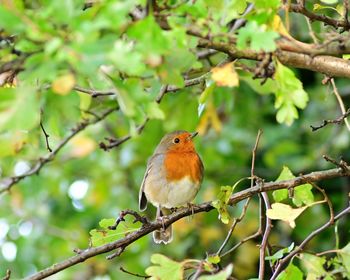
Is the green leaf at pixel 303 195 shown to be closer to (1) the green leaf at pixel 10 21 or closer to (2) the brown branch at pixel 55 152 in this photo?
(2) the brown branch at pixel 55 152

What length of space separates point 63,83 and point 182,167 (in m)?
2.71

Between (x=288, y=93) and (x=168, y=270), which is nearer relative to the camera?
(x=288, y=93)

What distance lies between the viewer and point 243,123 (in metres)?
6.71

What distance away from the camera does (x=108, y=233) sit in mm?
3166

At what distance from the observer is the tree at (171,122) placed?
6.48 ft

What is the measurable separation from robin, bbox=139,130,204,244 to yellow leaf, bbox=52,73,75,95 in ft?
8.10

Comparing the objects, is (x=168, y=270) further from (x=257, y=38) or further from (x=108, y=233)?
(x=257, y=38)

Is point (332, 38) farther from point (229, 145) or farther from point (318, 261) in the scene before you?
point (229, 145)

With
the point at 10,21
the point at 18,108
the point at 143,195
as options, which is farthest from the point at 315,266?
the point at 143,195

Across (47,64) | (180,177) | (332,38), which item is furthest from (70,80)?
(180,177)

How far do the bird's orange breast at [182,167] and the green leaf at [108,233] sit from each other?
139 centimetres

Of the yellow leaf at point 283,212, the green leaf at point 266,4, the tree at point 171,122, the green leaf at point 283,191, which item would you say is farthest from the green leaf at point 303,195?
the green leaf at point 266,4

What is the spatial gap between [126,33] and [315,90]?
4734 mm

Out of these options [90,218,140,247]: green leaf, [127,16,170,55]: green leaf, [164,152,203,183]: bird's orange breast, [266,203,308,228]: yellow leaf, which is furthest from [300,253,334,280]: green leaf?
[164,152,203,183]: bird's orange breast
